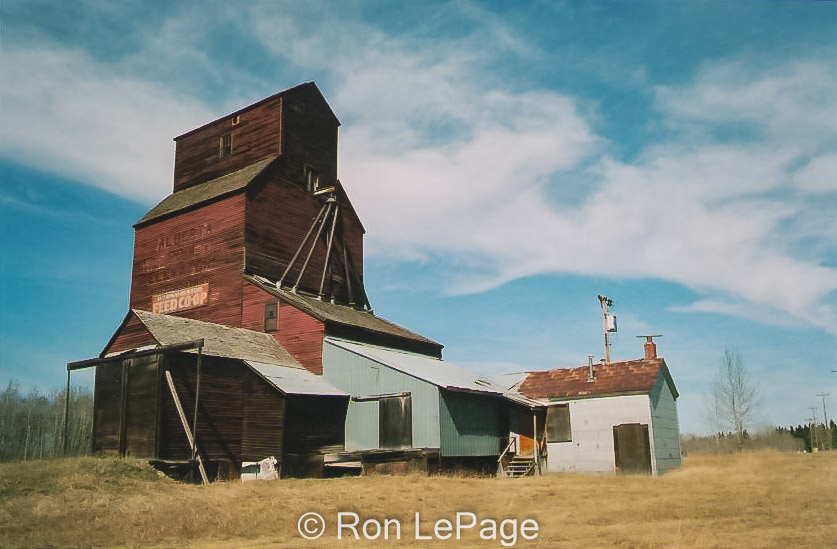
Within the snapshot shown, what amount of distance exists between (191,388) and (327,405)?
21.4 feet

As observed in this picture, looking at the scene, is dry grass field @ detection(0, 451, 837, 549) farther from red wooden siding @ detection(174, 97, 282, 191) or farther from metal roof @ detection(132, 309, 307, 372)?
red wooden siding @ detection(174, 97, 282, 191)

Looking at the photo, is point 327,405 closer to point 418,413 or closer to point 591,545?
point 418,413

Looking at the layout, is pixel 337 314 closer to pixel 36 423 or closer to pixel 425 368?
pixel 425 368

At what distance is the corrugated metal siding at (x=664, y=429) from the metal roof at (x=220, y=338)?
59.2 ft

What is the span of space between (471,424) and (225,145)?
24.5 metres

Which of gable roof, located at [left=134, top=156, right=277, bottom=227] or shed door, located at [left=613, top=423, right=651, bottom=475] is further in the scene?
gable roof, located at [left=134, top=156, right=277, bottom=227]

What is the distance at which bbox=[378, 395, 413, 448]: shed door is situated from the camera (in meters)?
28.6

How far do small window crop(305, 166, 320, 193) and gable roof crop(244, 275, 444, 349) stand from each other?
297 inches

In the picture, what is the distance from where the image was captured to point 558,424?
34469 millimetres

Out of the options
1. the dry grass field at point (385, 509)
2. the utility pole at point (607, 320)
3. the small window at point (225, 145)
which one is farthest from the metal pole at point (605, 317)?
the small window at point (225, 145)

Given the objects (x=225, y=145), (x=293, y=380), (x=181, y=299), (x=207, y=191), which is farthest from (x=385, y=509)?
(x=225, y=145)

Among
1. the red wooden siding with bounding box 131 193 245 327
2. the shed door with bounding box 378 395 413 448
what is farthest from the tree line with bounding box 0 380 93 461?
the shed door with bounding box 378 395 413 448

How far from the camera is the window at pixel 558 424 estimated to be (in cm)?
3412

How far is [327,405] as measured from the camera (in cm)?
3041
